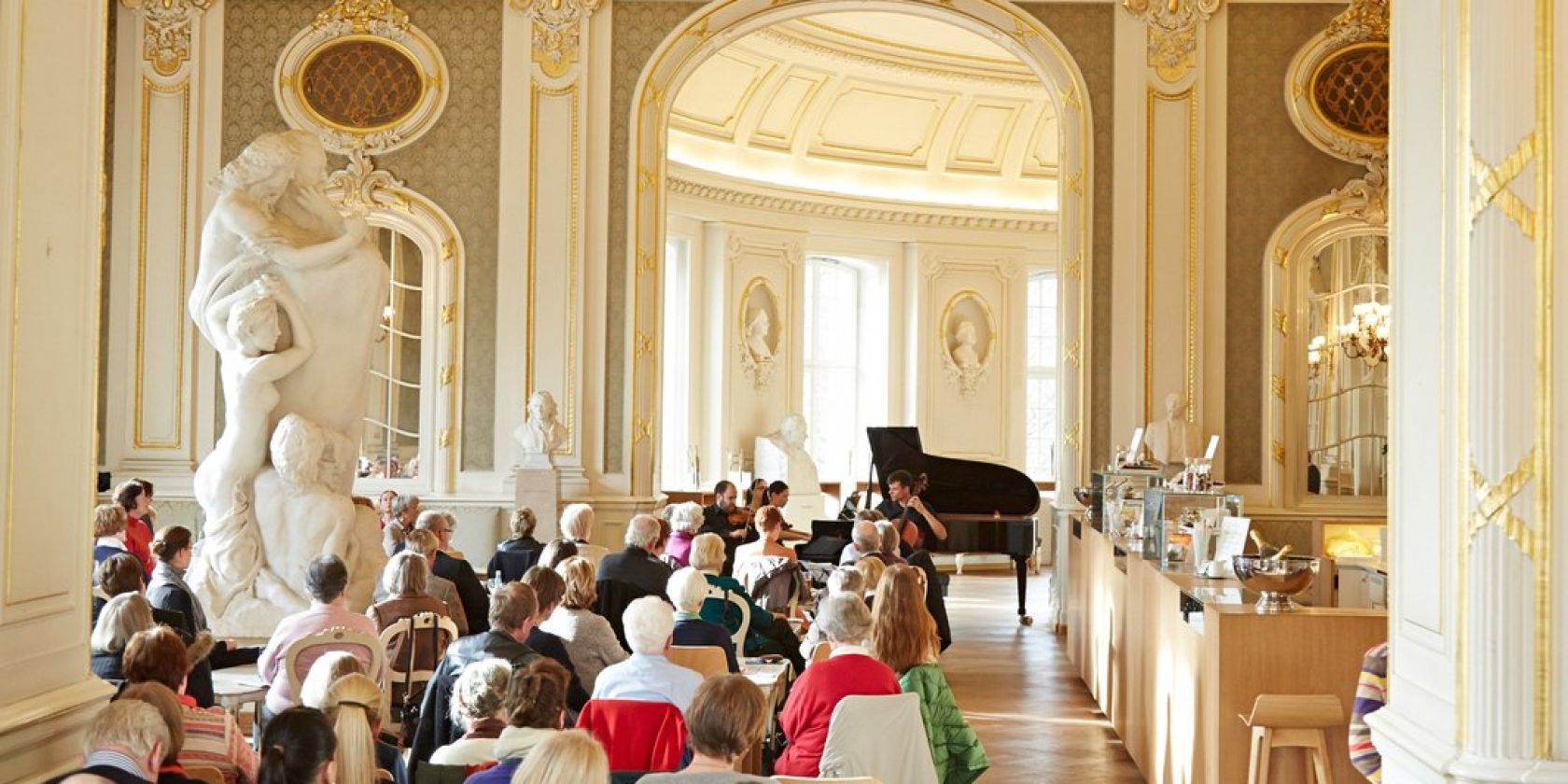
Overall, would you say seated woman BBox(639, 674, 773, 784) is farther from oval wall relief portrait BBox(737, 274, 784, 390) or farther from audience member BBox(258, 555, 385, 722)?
oval wall relief portrait BBox(737, 274, 784, 390)

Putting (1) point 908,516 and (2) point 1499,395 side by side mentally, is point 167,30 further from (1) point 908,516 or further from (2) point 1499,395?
(2) point 1499,395

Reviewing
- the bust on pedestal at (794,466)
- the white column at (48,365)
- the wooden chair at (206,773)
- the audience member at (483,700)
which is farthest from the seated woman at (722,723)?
the bust on pedestal at (794,466)

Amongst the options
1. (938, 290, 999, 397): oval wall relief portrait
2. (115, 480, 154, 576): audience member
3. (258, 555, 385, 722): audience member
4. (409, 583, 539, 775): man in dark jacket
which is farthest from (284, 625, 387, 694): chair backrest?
(938, 290, 999, 397): oval wall relief portrait

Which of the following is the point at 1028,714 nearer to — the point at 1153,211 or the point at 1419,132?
the point at 1153,211

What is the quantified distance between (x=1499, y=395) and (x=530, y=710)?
7.18 feet

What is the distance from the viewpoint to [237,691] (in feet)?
18.6

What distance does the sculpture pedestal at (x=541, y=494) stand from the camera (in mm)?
11977

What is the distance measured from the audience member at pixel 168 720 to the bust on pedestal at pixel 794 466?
13662mm

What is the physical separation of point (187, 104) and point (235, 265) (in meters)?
5.93

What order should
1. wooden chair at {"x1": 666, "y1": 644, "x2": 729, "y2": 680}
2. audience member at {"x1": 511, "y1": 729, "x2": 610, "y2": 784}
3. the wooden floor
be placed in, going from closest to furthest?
audience member at {"x1": 511, "y1": 729, "x2": 610, "y2": 784}
wooden chair at {"x1": 666, "y1": 644, "x2": 729, "y2": 680}
the wooden floor

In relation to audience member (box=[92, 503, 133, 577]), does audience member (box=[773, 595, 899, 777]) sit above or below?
below

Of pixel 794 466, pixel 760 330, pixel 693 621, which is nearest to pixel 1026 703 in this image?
pixel 693 621

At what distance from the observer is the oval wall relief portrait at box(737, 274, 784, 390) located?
698 inches

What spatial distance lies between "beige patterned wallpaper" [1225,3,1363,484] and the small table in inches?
328
